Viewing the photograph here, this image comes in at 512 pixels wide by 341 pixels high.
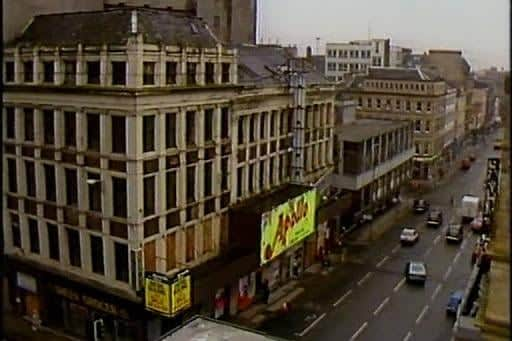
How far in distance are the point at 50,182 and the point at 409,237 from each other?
96.2ft

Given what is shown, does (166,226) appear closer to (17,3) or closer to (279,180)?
(279,180)

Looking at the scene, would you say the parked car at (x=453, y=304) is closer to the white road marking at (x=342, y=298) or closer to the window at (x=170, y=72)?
the white road marking at (x=342, y=298)

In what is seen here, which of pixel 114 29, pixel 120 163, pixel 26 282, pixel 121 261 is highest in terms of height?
pixel 114 29

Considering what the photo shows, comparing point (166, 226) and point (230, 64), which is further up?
point (230, 64)

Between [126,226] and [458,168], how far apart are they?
72.1 m

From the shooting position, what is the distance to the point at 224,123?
3341cm

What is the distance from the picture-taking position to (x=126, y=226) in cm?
2825

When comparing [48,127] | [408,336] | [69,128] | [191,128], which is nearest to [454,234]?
[408,336]

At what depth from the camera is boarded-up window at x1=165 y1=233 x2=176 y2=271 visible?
30.1 meters

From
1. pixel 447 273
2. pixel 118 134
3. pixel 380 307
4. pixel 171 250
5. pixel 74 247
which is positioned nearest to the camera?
pixel 118 134

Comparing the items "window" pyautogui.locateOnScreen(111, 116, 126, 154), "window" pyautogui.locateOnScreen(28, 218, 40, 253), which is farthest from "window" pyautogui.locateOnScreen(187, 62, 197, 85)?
"window" pyautogui.locateOnScreen(28, 218, 40, 253)

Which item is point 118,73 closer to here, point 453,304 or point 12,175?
point 12,175

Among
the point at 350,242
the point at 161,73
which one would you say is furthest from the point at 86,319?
the point at 350,242

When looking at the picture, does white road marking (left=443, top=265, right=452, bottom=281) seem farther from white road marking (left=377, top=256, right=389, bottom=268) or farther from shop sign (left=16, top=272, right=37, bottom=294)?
shop sign (left=16, top=272, right=37, bottom=294)
